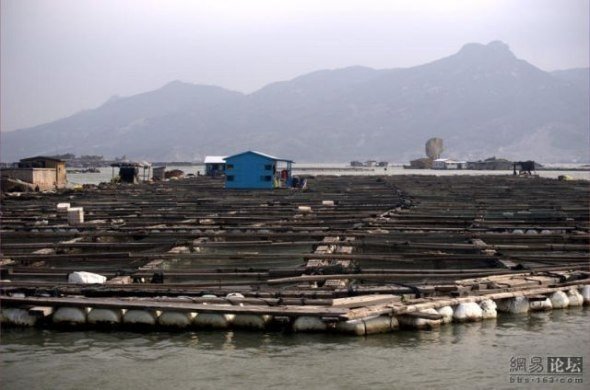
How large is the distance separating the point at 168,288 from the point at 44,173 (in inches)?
1641

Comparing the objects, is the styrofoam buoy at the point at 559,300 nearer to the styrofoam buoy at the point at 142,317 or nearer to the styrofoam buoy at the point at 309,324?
the styrofoam buoy at the point at 309,324

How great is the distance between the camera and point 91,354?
10.5 meters

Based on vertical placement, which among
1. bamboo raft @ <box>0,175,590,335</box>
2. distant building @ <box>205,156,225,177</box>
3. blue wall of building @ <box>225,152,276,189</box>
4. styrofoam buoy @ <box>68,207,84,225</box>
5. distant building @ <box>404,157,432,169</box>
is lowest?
bamboo raft @ <box>0,175,590,335</box>

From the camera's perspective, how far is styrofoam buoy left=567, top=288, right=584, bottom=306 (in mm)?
13148

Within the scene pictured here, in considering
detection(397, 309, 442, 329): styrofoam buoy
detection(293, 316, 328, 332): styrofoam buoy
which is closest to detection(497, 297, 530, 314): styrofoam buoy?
detection(397, 309, 442, 329): styrofoam buoy

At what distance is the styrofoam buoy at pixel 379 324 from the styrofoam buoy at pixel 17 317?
5106 mm

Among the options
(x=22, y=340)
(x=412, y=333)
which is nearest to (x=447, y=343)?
(x=412, y=333)

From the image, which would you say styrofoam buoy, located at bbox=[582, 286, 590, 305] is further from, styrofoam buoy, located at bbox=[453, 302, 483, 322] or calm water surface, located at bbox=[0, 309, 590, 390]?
styrofoam buoy, located at bbox=[453, 302, 483, 322]

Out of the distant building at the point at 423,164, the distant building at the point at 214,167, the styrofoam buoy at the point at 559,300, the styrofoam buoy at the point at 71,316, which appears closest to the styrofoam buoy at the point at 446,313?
the styrofoam buoy at the point at 559,300

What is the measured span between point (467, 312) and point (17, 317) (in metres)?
7.02

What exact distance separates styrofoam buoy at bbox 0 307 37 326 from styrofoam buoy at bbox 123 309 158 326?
5.11ft

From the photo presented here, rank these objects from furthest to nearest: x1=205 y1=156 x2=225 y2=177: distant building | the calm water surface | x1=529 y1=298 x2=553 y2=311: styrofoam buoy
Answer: x1=205 y1=156 x2=225 y2=177: distant building, x1=529 y1=298 x2=553 y2=311: styrofoam buoy, the calm water surface

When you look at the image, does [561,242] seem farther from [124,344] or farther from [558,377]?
[124,344]

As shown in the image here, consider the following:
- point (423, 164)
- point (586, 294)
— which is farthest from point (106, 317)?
point (423, 164)
